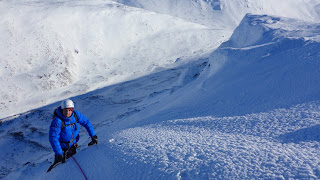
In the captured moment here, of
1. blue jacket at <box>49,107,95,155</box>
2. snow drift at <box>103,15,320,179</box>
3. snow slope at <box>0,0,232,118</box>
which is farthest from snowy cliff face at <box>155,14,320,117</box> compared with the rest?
snow slope at <box>0,0,232,118</box>

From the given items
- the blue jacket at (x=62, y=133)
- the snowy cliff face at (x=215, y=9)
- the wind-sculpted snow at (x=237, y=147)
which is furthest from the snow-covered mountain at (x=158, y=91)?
the snowy cliff face at (x=215, y=9)

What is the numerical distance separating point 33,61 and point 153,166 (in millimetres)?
18421

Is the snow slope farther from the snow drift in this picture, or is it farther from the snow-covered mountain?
the snow drift

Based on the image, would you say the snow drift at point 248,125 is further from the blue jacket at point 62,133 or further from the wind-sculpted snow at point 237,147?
the blue jacket at point 62,133

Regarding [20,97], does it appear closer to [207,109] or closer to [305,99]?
[207,109]

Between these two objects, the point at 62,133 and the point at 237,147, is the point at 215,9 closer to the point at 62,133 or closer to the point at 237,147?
the point at 62,133

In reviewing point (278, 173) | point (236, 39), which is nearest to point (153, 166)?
point (278, 173)

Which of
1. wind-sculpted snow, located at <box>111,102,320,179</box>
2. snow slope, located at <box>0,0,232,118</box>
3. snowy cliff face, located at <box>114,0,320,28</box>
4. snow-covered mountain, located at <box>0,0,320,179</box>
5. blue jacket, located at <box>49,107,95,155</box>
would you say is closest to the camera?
wind-sculpted snow, located at <box>111,102,320,179</box>

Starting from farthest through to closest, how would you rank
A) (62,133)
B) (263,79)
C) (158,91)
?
(158,91)
(263,79)
(62,133)

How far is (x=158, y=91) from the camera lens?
41.2 feet

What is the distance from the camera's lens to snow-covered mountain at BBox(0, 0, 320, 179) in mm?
2838

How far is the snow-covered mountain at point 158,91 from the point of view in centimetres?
284

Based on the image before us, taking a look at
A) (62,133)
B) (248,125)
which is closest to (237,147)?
(248,125)

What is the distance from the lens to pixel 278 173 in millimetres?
2174
